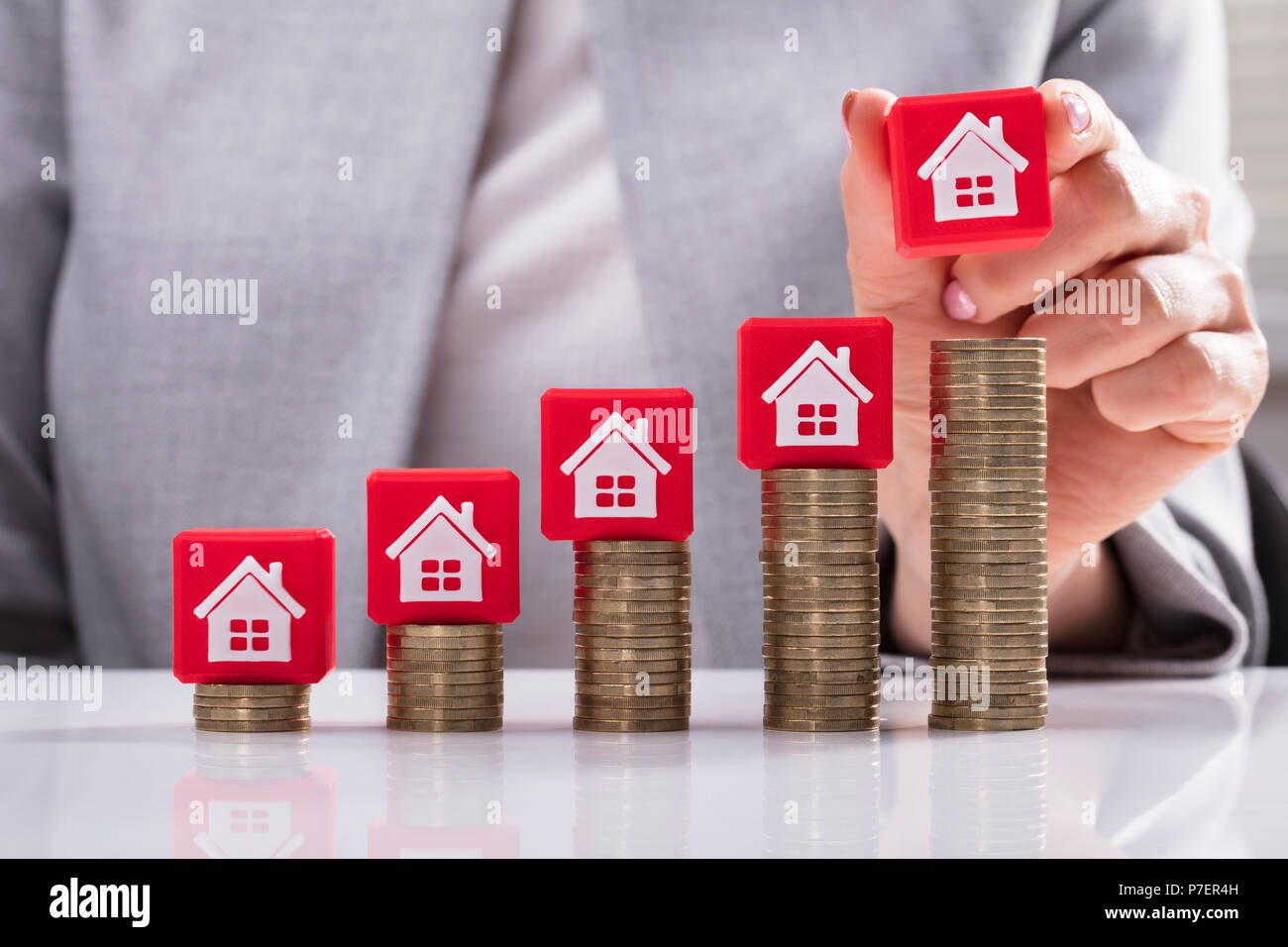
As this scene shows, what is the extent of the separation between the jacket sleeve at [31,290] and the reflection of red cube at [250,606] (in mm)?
841

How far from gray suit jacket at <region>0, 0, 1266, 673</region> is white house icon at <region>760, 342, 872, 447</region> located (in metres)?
0.61

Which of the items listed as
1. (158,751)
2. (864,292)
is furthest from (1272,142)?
(158,751)

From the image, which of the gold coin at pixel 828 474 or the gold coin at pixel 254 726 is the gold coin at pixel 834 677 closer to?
the gold coin at pixel 828 474

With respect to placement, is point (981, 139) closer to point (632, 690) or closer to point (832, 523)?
point (832, 523)

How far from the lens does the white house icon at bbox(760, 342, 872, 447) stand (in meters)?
0.87

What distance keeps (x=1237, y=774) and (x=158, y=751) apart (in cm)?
64

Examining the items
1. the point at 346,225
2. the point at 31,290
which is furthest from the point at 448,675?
the point at 31,290

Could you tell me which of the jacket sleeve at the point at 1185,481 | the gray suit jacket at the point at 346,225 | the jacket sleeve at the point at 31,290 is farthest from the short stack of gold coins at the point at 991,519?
the jacket sleeve at the point at 31,290

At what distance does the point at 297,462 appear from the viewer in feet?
5.23

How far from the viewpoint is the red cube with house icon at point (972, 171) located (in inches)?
34.1

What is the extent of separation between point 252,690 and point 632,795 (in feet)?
1.23

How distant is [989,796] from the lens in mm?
655

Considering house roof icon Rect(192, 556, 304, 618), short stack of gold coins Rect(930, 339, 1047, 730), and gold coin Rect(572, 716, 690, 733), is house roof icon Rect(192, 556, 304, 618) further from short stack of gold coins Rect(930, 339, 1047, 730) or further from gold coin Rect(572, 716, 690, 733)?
short stack of gold coins Rect(930, 339, 1047, 730)
